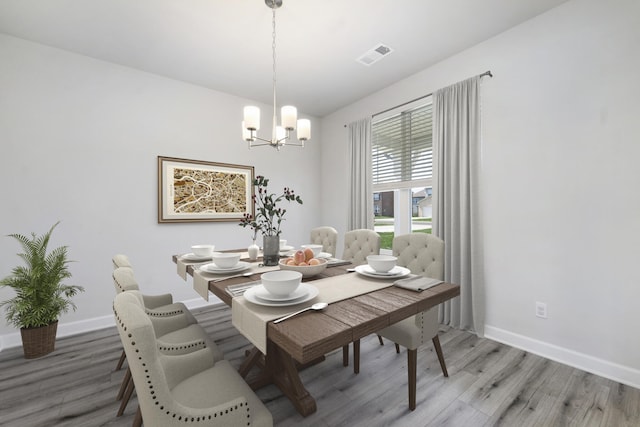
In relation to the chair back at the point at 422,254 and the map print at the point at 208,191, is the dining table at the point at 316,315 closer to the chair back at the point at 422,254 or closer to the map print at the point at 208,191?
the chair back at the point at 422,254

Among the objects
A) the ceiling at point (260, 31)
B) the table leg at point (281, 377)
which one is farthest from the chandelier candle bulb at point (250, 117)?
the table leg at point (281, 377)

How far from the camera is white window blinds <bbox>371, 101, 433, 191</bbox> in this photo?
3047 millimetres

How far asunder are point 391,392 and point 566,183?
2.05 m

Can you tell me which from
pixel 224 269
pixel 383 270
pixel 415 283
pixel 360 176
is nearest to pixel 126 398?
pixel 224 269

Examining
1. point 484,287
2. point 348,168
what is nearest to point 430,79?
point 348,168

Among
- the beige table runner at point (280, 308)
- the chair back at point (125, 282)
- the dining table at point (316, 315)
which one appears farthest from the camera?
the chair back at point (125, 282)

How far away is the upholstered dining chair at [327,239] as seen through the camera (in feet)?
9.28

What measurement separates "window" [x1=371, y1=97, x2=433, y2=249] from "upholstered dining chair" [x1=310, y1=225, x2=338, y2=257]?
3.25 feet

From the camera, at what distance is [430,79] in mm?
2934

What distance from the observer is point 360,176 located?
372 cm

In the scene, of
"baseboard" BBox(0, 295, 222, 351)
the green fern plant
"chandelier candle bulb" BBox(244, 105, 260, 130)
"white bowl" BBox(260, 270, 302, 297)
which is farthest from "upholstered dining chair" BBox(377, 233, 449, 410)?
"baseboard" BBox(0, 295, 222, 351)

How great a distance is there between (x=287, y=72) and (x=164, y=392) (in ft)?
10.2

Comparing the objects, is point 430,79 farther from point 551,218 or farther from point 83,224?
point 83,224

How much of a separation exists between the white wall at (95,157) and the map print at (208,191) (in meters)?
0.21
